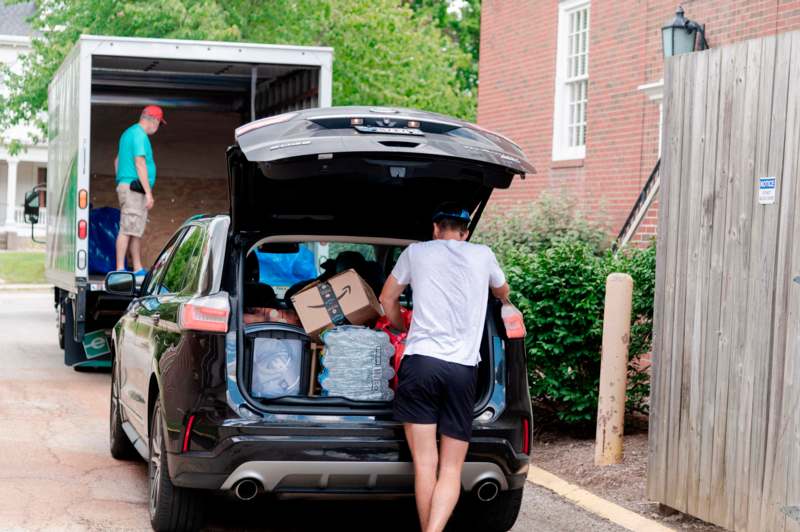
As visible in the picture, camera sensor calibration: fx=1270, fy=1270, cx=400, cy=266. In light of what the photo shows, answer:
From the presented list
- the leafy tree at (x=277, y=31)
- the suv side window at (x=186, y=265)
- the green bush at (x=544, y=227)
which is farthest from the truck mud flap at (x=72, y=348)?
the leafy tree at (x=277, y=31)

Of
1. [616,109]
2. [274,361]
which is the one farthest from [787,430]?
[616,109]

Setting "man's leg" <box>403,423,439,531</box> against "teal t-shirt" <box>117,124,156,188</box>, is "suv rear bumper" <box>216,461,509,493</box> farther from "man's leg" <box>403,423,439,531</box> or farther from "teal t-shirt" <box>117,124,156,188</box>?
"teal t-shirt" <box>117,124,156,188</box>

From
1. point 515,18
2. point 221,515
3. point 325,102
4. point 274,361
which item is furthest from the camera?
point 515,18

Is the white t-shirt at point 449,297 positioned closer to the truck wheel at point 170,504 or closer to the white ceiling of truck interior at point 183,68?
the truck wheel at point 170,504

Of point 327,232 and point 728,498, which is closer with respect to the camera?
point 728,498

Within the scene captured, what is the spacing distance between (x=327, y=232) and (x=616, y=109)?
924 cm

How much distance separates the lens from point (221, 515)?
7.11 metres

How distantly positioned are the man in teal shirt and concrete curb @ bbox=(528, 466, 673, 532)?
19.0 ft

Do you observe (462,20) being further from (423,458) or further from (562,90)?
(423,458)

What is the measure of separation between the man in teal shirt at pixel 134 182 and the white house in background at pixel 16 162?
40113mm

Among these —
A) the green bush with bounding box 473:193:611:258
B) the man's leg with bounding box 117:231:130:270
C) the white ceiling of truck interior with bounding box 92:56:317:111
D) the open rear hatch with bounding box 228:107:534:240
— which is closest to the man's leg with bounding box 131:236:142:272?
the man's leg with bounding box 117:231:130:270

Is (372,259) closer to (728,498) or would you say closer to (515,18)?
(728,498)

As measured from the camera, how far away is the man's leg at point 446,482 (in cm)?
595

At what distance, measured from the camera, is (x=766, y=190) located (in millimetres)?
6133
